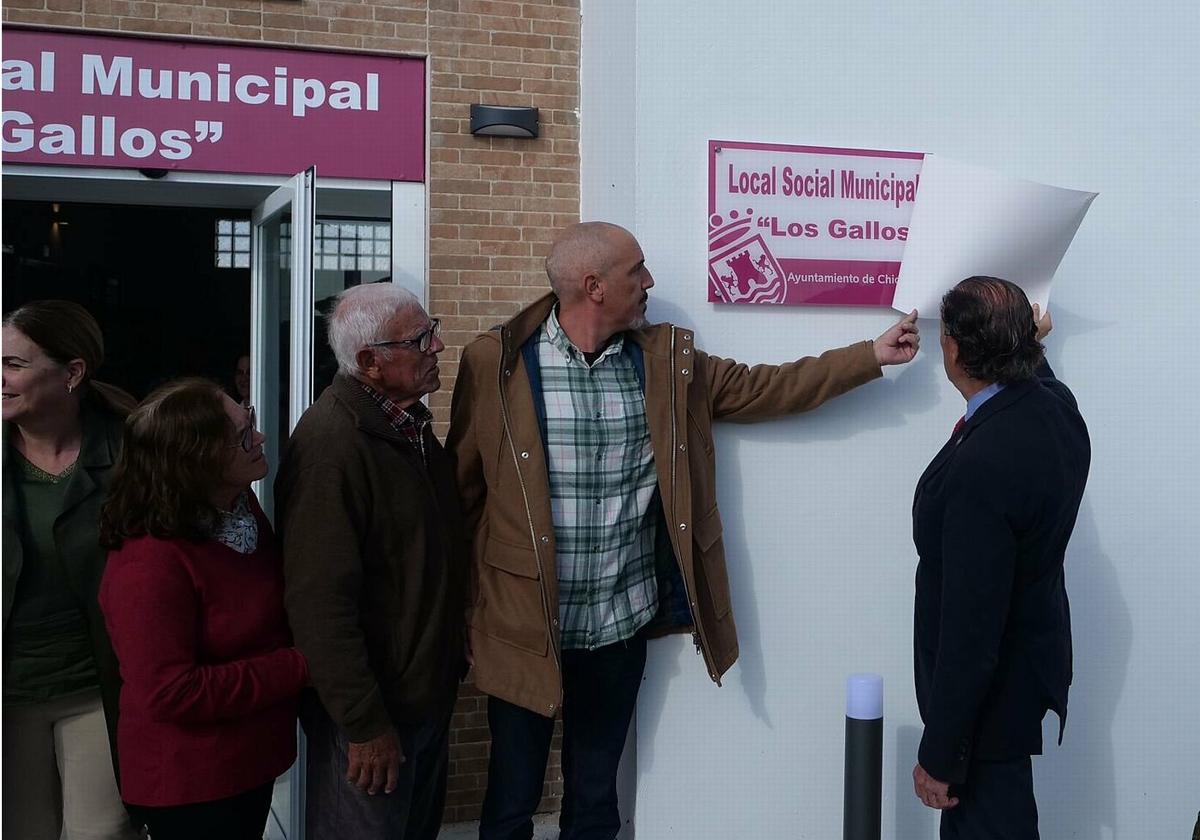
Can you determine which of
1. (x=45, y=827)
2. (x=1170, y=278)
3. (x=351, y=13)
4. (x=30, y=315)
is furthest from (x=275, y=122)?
(x=1170, y=278)

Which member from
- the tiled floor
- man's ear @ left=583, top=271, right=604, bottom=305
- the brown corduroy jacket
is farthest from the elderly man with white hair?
the tiled floor

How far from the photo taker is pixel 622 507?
9.21 feet

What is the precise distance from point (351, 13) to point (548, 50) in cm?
87

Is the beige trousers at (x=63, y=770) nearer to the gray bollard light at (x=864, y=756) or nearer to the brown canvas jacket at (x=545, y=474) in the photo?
the brown canvas jacket at (x=545, y=474)

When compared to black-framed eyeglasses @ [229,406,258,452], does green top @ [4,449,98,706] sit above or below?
below

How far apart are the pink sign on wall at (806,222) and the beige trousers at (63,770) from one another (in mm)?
2032

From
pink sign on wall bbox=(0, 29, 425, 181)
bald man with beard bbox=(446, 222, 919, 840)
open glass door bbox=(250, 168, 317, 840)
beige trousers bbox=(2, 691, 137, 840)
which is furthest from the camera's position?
pink sign on wall bbox=(0, 29, 425, 181)

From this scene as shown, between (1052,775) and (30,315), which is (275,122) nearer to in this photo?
(30,315)

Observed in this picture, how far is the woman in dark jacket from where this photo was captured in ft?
8.30

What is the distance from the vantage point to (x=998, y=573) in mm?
2262

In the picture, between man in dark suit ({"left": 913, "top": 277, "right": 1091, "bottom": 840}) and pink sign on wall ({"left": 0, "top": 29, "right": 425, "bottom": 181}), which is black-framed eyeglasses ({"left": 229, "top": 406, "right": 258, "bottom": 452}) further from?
pink sign on wall ({"left": 0, "top": 29, "right": 425, "bottom": 181})

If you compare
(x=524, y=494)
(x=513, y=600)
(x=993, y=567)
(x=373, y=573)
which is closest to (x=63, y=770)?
(x=373, y=573)

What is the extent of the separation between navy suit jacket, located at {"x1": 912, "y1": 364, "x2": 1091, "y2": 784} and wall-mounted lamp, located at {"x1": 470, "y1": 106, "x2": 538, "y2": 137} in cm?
281

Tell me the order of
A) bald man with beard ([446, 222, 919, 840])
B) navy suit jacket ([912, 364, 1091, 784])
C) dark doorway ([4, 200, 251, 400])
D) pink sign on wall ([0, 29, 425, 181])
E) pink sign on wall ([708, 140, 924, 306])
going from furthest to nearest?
dark doorway ([4, 200, 251, 400]) → pink sign on wall ([0, 29, 425, 181]) → pink sign on wall ([708, 140, 924, 306]) → bald man with beard ([446, 222, 919, 840]) → navy suit jacket ([912, 364, 1091, 784])
